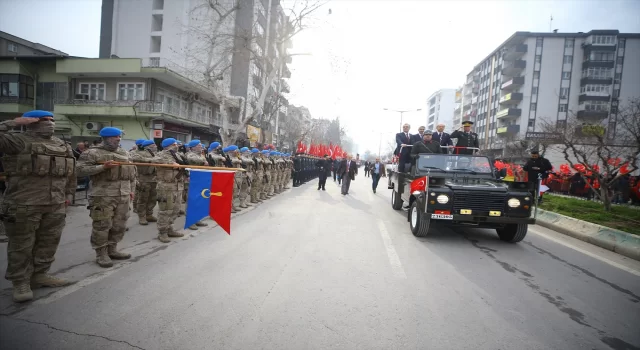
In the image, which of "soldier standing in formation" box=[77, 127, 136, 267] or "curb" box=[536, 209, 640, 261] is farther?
"curb" box=[536, 209, 640, 261]

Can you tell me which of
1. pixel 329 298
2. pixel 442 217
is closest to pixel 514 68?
pixel 442 217

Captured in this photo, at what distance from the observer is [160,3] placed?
3844 cm

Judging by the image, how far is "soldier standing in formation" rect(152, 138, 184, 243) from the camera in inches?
231

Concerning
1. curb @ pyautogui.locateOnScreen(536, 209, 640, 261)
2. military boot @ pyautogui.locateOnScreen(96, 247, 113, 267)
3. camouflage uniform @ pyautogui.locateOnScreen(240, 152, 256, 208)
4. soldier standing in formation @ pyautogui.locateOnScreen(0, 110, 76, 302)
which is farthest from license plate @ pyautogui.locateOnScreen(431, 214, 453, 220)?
camouflage uniform @ pyautogui.locateOnScreen(240, 152, 256, 208)

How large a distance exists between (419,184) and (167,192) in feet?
16.7

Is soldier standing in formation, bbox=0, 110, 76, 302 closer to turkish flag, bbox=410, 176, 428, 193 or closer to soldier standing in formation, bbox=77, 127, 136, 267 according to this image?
soldier standing in formation, bbox=77, 127, 136, 267

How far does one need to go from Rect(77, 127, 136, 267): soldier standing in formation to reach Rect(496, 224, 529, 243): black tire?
726cm

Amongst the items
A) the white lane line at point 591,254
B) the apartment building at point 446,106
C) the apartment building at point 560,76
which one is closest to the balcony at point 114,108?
the white lane line at point 591,254

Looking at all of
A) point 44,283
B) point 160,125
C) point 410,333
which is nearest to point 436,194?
point 410,333

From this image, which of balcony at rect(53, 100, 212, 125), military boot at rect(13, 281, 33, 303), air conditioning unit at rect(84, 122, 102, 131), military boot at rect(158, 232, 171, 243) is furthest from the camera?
air conditioning unit at rect(84, 122, 102, 131)

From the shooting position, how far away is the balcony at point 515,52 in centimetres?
5859

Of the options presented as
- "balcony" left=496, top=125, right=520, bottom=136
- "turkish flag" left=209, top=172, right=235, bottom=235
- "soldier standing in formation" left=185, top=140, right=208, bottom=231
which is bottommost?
"turkish flag" left=209, top=172, right=235, bottom=235

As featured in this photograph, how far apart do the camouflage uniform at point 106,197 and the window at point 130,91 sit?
25.4 meters

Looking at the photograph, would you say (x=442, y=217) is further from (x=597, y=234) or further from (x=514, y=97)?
(x=514, y=97)
